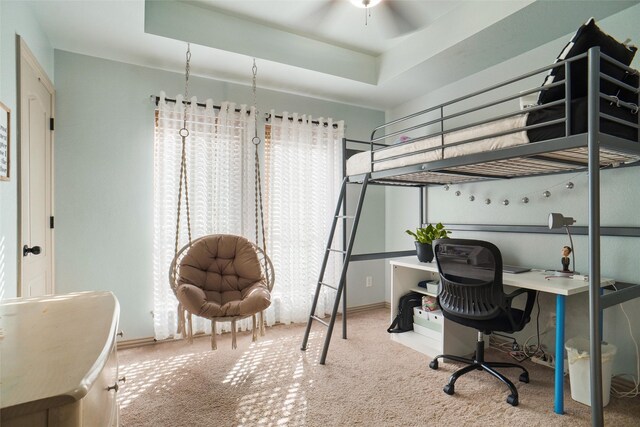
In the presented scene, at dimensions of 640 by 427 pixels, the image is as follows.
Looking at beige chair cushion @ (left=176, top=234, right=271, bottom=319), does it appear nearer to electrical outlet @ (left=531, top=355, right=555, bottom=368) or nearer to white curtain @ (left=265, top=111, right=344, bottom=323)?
white curtain @ (left=265, top=111, right=344, bottom=323)

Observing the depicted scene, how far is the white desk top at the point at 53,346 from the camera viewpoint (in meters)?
0.67

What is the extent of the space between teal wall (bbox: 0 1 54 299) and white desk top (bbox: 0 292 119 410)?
0.60 metres

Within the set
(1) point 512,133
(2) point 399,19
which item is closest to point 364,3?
(2) point 399,19

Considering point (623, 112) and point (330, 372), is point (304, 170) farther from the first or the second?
point (623, 112)

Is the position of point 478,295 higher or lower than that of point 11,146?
lower

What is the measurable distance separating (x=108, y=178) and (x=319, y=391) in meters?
2.43

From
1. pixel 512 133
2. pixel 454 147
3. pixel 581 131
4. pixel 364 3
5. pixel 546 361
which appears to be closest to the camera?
pixel 581 131

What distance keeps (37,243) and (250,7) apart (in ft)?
7.65

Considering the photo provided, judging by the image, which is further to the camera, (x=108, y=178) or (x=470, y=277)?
(x=108, y=178)

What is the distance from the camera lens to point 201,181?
3150 millimetres

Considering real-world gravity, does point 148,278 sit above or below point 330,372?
above

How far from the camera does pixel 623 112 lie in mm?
1715

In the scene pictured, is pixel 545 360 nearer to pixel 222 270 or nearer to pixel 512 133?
pixel 512 133

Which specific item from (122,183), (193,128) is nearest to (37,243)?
(122,183)
